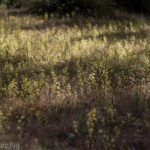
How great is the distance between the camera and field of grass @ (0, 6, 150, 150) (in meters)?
3.45

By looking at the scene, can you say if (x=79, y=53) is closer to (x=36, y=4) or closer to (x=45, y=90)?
(x=45, y=90)

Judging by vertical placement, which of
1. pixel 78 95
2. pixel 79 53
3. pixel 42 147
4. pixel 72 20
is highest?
pixel 72 20

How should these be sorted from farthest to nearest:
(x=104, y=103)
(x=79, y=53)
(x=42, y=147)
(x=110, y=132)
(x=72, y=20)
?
(x=72, y=20) → (x=79, y=53) → (x=104, y=103) → (x=110, y=132) → (x=42, y=147)

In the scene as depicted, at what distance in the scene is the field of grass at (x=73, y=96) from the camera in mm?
3451

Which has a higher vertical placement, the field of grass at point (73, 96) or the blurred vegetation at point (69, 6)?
the blurred vegetation at point (69, 6)

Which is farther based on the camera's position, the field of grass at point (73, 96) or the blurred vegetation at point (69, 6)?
the blurred vegetation at point (69, 6)

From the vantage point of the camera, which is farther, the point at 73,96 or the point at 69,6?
the point at 69,6

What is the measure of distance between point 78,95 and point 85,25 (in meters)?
6.03

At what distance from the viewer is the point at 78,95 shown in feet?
15.0

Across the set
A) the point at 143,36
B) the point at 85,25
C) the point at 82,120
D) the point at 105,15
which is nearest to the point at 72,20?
the point at 85,25

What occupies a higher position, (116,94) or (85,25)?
(85,25)

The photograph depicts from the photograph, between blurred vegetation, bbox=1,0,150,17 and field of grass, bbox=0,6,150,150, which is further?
blurred vegetation, bbox=1,0,150,17

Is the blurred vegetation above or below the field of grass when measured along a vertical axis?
above

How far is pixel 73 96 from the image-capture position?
→ 178 inches
